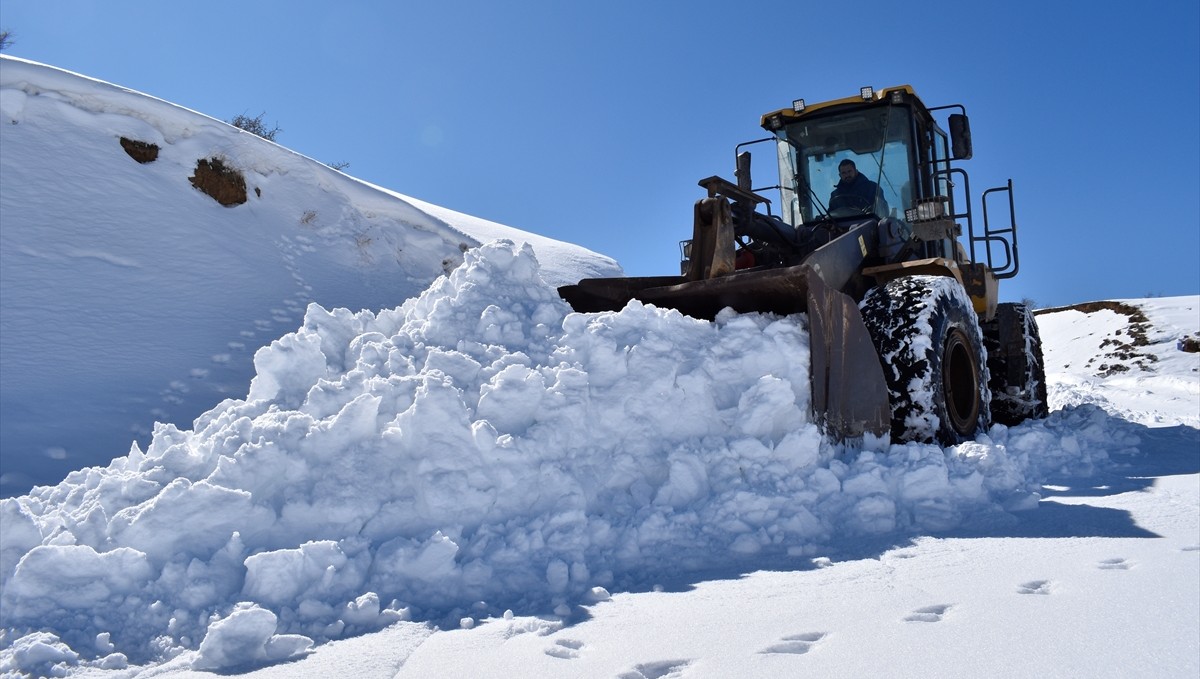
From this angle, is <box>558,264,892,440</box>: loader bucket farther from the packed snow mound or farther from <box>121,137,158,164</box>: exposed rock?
<box>121,137,158,164</box>: exposed rock

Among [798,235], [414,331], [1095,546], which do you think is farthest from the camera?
[798,235]

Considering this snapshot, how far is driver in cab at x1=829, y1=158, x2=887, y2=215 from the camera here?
638cm

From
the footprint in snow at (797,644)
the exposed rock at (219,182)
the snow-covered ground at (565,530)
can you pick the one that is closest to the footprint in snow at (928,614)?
the snow-covered ground at (565,530)

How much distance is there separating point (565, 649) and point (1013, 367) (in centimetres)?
601

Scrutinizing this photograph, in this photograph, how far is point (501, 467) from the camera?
315 centimetres

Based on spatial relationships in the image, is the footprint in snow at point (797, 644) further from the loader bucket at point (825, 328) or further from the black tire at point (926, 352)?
the black tire at point (926, 352)

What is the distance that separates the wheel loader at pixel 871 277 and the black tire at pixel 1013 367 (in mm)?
11

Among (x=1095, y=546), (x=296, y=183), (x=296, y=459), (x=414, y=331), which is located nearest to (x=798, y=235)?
(x=414, y=331)

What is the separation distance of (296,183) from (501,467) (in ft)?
23.6

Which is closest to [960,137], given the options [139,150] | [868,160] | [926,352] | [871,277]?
[868,160]

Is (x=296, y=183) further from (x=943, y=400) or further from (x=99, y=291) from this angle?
(x=943, y=400)

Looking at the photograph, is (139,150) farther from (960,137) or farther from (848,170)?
(960,137)

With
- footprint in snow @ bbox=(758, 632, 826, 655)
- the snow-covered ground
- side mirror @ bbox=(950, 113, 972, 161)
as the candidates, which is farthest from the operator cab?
footprint in snow @ bbox=(758, 632, 826, 655)

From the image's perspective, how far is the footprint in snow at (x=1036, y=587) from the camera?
7.89 feet
